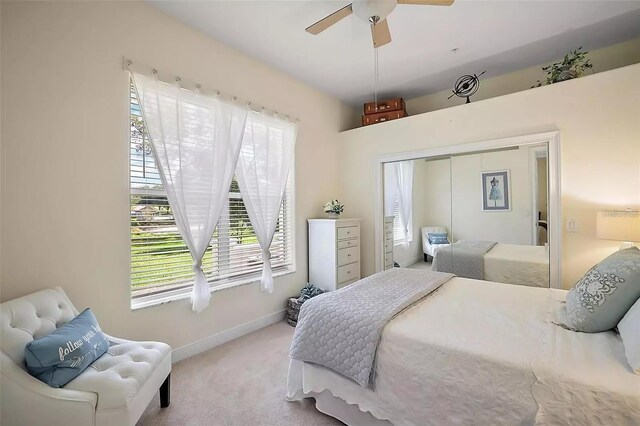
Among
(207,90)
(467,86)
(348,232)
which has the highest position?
(467,86)

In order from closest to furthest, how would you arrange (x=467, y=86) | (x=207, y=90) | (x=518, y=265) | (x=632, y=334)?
(x=632, y=334) < (x=207, y=90) < (x=518, y=265) < (x=467, y=86)

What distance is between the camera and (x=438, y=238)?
3.44 metres

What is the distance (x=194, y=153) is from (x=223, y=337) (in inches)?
69.0

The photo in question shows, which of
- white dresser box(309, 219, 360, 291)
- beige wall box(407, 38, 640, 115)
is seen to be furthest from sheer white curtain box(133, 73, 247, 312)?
beige wall box(407, 38, 640, 115)

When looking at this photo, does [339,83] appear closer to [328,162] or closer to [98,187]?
[328,162]

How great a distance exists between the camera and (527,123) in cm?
279

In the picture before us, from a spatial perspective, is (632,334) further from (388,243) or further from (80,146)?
(80,146)

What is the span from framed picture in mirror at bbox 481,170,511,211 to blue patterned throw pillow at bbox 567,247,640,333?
1562mm

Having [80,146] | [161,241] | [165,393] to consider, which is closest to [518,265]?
[165,393]

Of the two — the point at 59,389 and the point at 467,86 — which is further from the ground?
the point at 467,86

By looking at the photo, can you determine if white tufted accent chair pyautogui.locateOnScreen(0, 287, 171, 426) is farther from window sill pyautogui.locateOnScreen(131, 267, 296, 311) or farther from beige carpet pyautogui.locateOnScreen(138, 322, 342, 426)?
window sill pyautogui.locateOnScreen(131, 267, 296, 311)

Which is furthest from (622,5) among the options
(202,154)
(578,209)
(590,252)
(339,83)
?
(202,154)

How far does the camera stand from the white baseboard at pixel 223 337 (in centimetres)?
239

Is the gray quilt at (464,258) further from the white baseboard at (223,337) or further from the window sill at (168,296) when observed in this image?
the window sill at (168,296)
